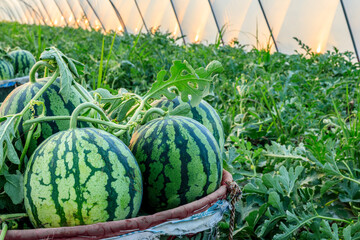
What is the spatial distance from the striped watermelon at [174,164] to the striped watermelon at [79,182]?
12 centimetres

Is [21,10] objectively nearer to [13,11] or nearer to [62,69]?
[13,11]

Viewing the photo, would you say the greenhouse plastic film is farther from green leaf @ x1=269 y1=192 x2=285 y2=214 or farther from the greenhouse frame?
the greenhouse frame

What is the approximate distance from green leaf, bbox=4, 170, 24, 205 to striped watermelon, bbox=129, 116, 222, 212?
1.06 feet

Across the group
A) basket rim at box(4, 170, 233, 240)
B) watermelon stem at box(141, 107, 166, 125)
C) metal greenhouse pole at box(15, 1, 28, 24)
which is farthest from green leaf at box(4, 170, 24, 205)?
metal greenhouse pole at box(15, 1, 28, 24)

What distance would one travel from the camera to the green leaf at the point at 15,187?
1082 millimetres

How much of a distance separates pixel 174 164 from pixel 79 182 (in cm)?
29

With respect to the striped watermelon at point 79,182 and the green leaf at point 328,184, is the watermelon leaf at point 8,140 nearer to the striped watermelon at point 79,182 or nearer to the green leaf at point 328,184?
the striped watermelon at point 79,182

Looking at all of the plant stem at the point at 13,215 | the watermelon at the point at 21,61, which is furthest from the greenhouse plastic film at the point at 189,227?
the watermelon at the point at 21,61

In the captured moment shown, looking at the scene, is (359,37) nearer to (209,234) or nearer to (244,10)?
(244,10)

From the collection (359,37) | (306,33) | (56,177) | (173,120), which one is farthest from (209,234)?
(306,33)

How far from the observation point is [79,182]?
1.00 metres

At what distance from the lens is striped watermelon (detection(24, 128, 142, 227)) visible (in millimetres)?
997

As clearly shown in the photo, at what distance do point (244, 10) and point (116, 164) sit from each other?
9506 millimetres

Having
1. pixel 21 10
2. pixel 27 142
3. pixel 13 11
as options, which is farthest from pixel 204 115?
pixel 13 11
